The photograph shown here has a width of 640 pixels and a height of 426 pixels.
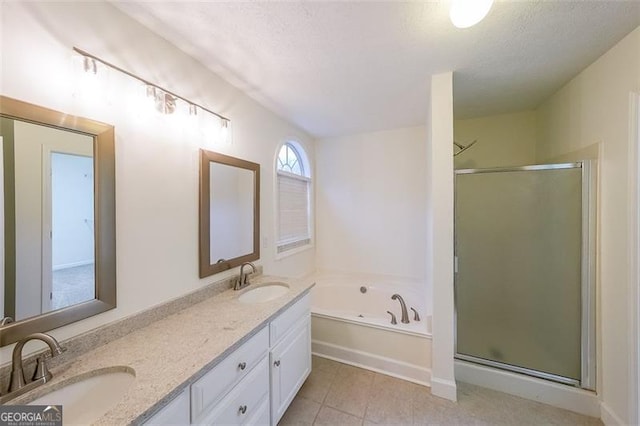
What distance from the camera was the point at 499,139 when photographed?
104 inches

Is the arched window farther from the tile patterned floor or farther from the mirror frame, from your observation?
the mirror frame

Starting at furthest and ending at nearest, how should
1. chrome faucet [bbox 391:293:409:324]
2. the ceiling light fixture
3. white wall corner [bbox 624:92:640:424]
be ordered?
1. chrome faucet [bbox 391:293:409:324]
2. white wall corner [bbox 624:92:640:424]
3. the ceiling light fixture

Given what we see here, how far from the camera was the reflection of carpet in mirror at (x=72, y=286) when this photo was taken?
0.93 meters

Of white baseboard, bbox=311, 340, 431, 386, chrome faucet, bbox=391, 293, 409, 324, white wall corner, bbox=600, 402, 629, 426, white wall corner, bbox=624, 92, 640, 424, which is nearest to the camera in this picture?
white wall corner, bbox=624, 92, 640, 424

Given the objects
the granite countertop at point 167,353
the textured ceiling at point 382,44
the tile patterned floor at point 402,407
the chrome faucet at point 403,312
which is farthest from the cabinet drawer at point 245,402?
the textured ceiling at point 382,44

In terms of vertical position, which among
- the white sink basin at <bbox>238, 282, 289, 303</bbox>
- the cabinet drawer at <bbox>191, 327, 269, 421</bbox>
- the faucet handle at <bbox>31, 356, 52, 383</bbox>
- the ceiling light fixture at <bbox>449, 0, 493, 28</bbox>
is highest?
the ceiling light fixture at <bbox>449, 0, 493, 28</bbox>

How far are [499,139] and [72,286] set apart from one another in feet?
12.2

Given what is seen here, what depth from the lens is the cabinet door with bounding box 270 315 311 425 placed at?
140 cm

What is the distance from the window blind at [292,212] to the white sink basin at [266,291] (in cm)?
62

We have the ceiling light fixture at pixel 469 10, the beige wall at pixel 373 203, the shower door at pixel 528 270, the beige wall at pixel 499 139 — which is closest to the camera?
the ceiling light fixture at pixel 469 10

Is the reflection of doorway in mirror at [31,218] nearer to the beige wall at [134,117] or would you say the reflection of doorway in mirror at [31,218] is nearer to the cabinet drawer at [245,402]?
the beige wall at [134,117]

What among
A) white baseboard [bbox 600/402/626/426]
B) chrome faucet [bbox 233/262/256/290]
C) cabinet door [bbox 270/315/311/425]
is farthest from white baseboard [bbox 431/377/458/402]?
chrome faucet [bbox 233/262/256/290]

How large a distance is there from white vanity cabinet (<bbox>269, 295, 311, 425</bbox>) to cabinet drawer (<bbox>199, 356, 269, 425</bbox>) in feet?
0.29

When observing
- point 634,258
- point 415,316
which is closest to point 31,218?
point 415,316
